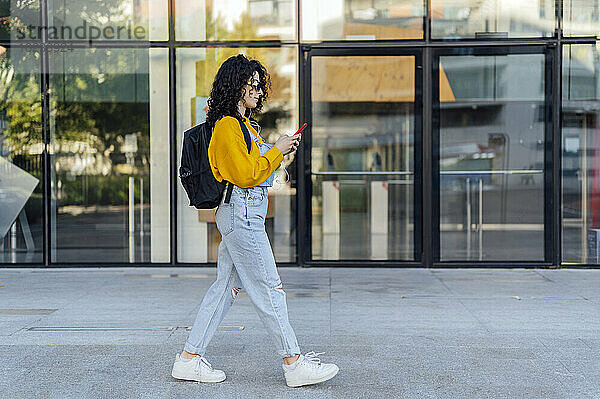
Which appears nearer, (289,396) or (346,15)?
(289,396)

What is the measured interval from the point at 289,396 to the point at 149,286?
14.3 ft

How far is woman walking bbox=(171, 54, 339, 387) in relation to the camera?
4.58m

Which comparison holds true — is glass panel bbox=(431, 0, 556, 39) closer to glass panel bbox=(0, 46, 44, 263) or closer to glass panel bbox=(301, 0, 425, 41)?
glass panel bbox=(301, 0, 425, 41)

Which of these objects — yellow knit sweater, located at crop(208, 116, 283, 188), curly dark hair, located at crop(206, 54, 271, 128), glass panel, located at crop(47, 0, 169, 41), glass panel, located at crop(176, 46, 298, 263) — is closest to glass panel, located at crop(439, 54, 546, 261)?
glass panel, located at crop(176, 46, 298, 263)

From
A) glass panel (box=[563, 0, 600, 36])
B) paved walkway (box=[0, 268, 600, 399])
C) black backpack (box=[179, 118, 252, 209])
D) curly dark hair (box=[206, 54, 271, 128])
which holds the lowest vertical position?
paved walkway (box=[0, 268, 600, 399])

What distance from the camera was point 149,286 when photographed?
864 centimetres

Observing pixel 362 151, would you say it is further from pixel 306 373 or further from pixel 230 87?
pixel 306 373

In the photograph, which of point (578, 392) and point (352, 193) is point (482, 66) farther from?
point (578, 392)

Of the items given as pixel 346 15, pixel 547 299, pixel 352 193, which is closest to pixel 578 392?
pixel 547 299

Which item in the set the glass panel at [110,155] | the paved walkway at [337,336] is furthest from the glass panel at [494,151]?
the glass panel at [110,155]

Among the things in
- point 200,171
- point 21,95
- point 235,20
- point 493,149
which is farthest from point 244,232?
point 21,95

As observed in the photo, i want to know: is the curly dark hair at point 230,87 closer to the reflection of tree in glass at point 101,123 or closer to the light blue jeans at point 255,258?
the light blue jeans at point 255,258

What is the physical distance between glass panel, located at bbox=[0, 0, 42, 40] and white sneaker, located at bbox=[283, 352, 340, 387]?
7.06m

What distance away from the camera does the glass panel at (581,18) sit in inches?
388
